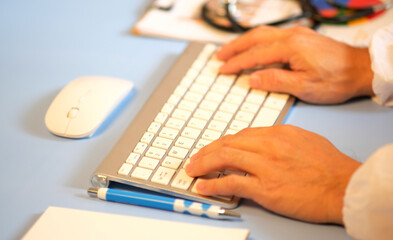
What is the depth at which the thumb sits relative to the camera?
0.83 metres

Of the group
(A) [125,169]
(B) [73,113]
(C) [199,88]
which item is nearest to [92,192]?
(A) [125,169]

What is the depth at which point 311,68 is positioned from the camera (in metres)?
0.84

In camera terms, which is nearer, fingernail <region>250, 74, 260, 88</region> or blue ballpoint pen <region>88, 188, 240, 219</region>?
blue ballpoint pen <region>88, 188, 240, 219</region>

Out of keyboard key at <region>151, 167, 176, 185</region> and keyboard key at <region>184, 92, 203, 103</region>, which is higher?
keyboard key at <region>184, 92, 203, 103</region>

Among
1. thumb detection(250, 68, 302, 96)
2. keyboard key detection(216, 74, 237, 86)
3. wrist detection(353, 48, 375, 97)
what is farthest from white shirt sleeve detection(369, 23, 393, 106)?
keyboard key detection(216, 74, 237, 86)

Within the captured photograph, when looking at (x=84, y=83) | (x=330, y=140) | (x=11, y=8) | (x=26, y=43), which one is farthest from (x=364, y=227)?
(x=11, y=8)

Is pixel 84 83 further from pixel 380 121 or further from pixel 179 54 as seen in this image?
pixel 380 121

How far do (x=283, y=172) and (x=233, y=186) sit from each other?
2.6 inches

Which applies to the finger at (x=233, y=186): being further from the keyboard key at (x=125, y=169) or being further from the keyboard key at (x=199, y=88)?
the keyboard key at (x=199, y=88)

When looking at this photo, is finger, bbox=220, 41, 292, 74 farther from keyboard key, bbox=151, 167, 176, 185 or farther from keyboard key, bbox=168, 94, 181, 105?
keyboard key, bbox=151, 167, 176, 185

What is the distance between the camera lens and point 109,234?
610mm

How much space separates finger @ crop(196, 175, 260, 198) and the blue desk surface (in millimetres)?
30

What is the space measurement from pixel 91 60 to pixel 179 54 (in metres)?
0.17

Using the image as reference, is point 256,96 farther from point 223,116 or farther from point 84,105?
point 84,105
